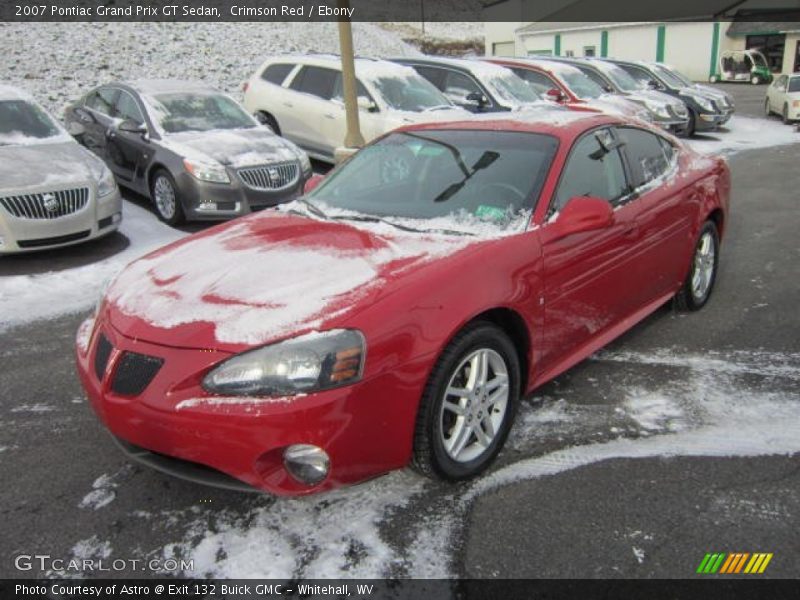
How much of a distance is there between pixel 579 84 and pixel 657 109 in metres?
1.88

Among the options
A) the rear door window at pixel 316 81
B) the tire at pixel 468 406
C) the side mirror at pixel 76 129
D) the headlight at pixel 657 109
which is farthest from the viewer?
the headlight at pixel 657 109

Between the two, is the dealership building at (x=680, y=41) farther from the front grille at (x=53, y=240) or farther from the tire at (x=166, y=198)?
the front grille at (x=53, y=240)

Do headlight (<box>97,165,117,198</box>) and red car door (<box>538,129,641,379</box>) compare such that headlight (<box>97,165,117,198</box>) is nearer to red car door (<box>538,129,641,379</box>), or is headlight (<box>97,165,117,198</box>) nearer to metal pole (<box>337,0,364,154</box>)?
metal pole (<box>337,0,364,154</box>)

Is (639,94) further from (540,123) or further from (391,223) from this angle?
(391,223)

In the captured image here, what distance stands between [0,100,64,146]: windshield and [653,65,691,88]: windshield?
46.9 feet

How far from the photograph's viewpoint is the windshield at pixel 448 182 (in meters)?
3.49

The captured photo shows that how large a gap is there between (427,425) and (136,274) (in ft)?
5.07

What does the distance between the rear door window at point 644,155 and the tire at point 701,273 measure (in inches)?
24.9

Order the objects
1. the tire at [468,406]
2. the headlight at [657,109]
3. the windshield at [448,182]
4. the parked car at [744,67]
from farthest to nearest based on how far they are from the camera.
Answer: the parked car at [744,67]
the headlight at [657,109]
the windshield at [448,182]
the tire at [468,406]

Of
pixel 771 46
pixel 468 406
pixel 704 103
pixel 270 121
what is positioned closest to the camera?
pixel 468 406

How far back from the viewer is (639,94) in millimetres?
15523

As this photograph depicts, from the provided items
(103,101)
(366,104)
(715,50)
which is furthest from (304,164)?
(715,50)

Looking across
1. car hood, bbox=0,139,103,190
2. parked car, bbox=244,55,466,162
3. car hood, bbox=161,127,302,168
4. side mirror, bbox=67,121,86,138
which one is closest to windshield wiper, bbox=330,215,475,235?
car hood, bbox=0,139,103,190

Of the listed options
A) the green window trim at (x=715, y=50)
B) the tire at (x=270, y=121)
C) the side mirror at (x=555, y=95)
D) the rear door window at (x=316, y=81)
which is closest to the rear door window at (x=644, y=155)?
the rear door window at (x=316, y=81)
